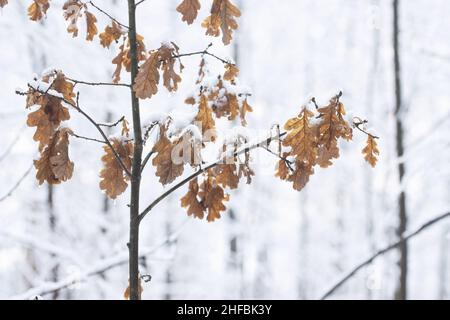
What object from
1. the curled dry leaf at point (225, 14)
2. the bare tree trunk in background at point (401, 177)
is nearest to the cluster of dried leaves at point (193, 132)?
the curled dry leaf at point (225, 14)

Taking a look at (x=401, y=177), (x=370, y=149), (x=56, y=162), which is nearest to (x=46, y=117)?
(x=56, y=162)

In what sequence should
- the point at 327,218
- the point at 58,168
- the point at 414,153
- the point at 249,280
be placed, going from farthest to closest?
the point at 327,218, the point at 249,280, the point at 414,153, the point at 58,168

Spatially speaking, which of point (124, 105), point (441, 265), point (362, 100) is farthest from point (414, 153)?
point (441, 265)

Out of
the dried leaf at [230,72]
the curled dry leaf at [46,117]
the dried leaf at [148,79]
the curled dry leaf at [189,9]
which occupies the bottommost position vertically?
the curled dry leaf at [46,117]

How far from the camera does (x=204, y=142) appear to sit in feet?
5.75

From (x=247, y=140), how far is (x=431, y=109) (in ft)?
43.2

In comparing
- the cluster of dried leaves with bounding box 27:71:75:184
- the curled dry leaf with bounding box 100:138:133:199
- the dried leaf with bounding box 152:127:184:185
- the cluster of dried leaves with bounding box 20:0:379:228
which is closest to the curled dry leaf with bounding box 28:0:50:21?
the cluster of dried leaves with bounding box 20:0:379:228

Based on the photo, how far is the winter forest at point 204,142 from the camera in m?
1.58

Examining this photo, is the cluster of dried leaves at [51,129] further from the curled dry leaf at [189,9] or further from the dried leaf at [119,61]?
the curled dry leaf at [189,9]

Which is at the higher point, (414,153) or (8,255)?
(414,153)

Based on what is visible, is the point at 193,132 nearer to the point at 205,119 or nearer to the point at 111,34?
the point at 205,119

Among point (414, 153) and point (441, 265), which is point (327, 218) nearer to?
point (441, 265)

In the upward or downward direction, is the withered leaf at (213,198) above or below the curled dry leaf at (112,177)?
below
